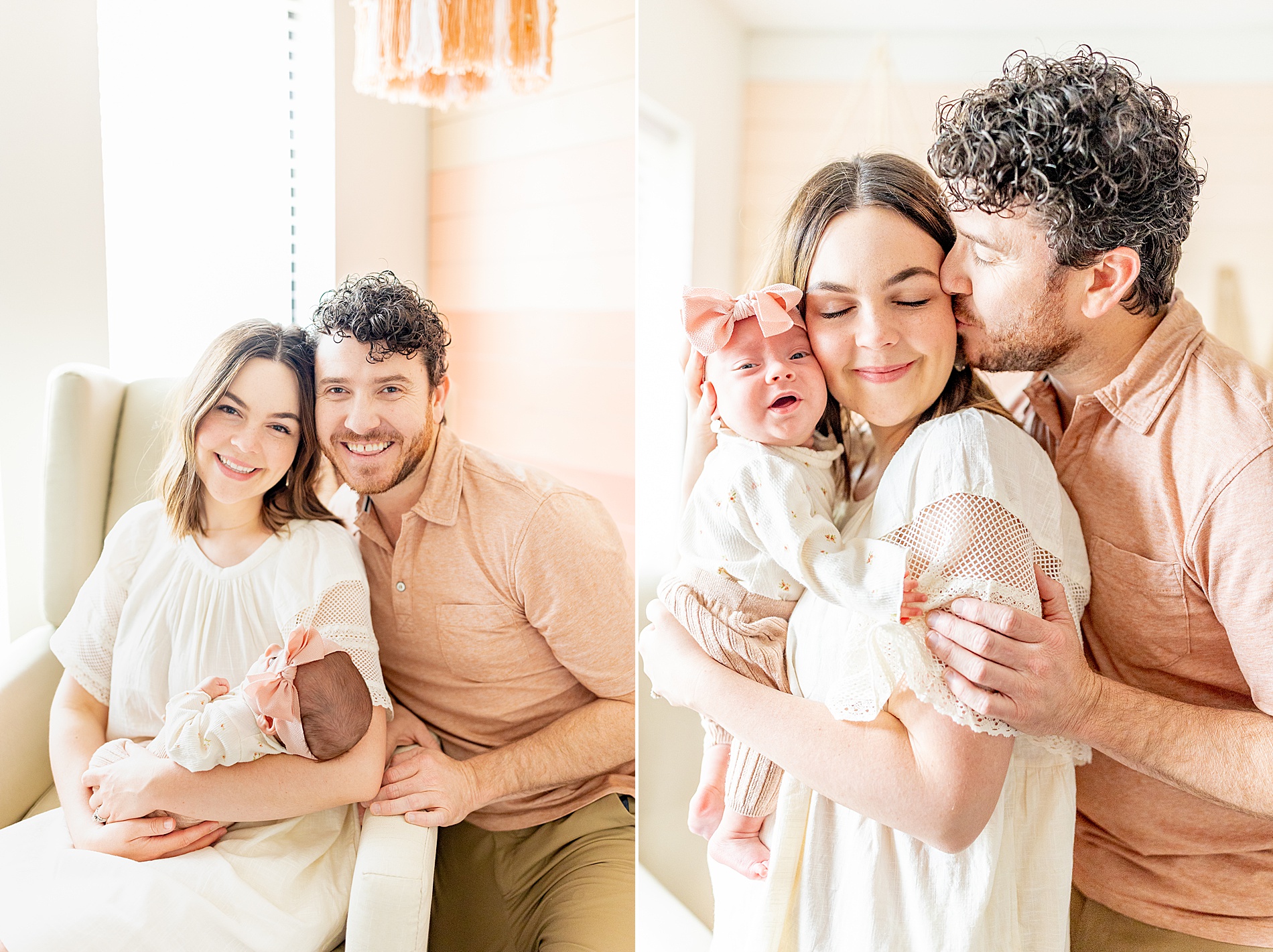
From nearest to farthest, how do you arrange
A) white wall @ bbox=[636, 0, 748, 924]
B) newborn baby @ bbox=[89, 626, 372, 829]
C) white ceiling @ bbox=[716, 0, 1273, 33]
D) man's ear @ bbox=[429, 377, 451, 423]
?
white ceiling @ bbox=[716, 0, 1273, 33], newborn baby @ bbox=[89, 626, 372, 829], man's ear @ bbox=[429, 377, 451, 423], white wall @ bbox=[636, 0, 748, 924]

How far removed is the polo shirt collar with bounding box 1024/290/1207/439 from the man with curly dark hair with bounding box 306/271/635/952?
0.71m

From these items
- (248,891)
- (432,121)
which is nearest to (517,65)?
(432,121)

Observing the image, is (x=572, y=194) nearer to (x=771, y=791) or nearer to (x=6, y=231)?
(x=6, y=231)

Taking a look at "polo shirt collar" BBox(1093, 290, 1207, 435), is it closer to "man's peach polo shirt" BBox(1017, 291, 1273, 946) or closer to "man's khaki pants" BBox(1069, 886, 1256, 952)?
"man's peach polo shirt" BBox(1017, 291, 1273, 946)

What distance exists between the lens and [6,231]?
50.7 inches

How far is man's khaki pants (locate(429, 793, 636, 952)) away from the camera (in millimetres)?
1366

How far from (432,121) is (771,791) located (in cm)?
108

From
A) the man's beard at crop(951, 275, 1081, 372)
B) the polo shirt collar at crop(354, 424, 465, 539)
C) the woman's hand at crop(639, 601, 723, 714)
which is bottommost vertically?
the woman's hand at crop(639, 601, 723, 714)

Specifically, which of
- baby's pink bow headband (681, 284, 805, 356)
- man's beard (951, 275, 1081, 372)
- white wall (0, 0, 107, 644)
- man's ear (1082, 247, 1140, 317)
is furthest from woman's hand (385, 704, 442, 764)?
man's ear (1082, 247, 1140, 317)

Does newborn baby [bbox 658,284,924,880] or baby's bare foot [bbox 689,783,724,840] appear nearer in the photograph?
newborn baby [bbox 658,284,924,880]

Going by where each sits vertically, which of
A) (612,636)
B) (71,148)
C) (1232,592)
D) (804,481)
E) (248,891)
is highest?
(71,148)

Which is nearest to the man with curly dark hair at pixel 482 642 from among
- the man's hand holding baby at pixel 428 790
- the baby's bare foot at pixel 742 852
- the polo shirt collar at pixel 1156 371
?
the man's hand holding baby at pixel 428 790

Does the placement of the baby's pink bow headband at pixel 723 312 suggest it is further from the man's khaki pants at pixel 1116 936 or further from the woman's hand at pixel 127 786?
the woman's hand at pixel 127 786

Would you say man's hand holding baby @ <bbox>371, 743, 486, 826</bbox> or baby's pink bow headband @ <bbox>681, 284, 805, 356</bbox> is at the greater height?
baby's pink bow headband @ <bbox>681, 284, 805, 356</bbox>
